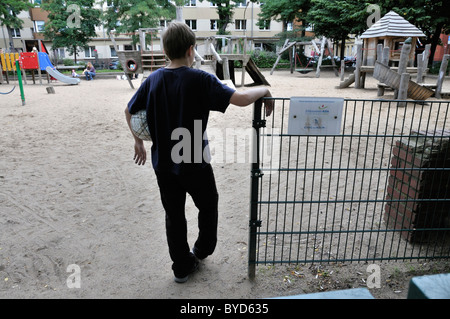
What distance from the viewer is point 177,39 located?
7.00ft

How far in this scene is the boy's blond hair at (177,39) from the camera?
2.12 metres

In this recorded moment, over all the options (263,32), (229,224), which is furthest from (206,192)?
(263,32)

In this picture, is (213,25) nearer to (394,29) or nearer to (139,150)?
(394,29)

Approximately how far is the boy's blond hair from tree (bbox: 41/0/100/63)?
36.1m

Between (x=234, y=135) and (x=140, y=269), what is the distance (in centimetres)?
462

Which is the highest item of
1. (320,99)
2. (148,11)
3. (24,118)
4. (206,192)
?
(148,11)

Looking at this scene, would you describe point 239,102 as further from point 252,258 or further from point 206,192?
point 252,258

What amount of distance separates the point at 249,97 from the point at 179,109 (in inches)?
17.4

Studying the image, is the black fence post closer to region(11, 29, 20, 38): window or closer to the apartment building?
the apartment building

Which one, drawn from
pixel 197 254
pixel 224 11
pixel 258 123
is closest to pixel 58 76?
pixel 197 254

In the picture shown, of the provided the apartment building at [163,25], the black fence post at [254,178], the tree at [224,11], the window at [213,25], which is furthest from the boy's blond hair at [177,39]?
the window at [213,25]

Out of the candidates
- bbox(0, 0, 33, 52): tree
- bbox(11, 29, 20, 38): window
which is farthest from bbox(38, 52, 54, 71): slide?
bbox(11, 29, 20, 38): window

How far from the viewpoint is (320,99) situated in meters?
2.32

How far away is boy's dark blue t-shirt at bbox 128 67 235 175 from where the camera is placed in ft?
7.06
